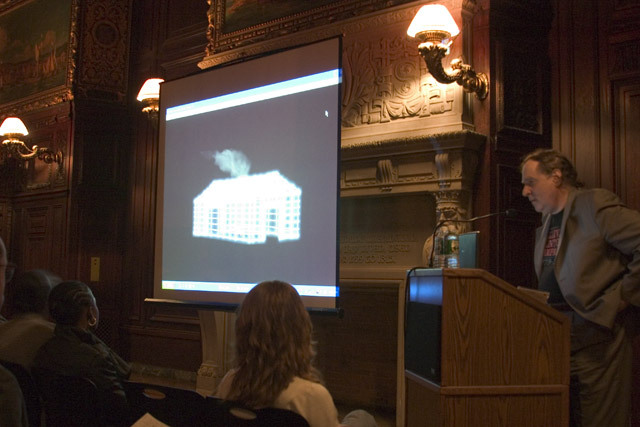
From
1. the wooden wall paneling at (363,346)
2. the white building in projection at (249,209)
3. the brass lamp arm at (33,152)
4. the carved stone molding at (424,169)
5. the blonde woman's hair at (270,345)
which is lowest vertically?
the wooden wall paneling at (363,346)

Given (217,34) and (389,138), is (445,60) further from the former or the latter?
(217,34)

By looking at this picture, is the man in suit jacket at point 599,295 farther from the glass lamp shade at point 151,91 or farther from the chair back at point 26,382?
the glass lamp shade at point 151,91

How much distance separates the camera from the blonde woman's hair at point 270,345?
1.86 metres

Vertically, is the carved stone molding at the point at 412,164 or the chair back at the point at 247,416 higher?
the carved stone molding at the point at 412,164

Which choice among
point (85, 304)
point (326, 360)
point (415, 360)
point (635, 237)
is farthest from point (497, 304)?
point (326, 360)

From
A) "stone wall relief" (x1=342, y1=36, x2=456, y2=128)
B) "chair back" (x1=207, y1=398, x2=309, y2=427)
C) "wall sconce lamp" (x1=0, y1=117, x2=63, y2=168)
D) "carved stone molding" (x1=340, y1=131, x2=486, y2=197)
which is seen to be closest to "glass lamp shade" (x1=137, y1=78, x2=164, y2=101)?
"stone wall relief" (x1=342, y1=36, x2=456, y2=128)

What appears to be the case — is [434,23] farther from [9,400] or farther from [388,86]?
[9,400]

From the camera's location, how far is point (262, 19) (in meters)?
5.00

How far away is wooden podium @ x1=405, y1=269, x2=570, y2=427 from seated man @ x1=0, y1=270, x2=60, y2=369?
1.71 m

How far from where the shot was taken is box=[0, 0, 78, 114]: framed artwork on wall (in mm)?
6664

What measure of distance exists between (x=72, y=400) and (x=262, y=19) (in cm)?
355

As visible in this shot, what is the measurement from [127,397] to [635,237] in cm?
211

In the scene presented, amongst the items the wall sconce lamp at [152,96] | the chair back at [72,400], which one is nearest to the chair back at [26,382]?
the chair back at [72,400]

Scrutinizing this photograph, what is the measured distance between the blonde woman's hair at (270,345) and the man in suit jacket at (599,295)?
149 cm
